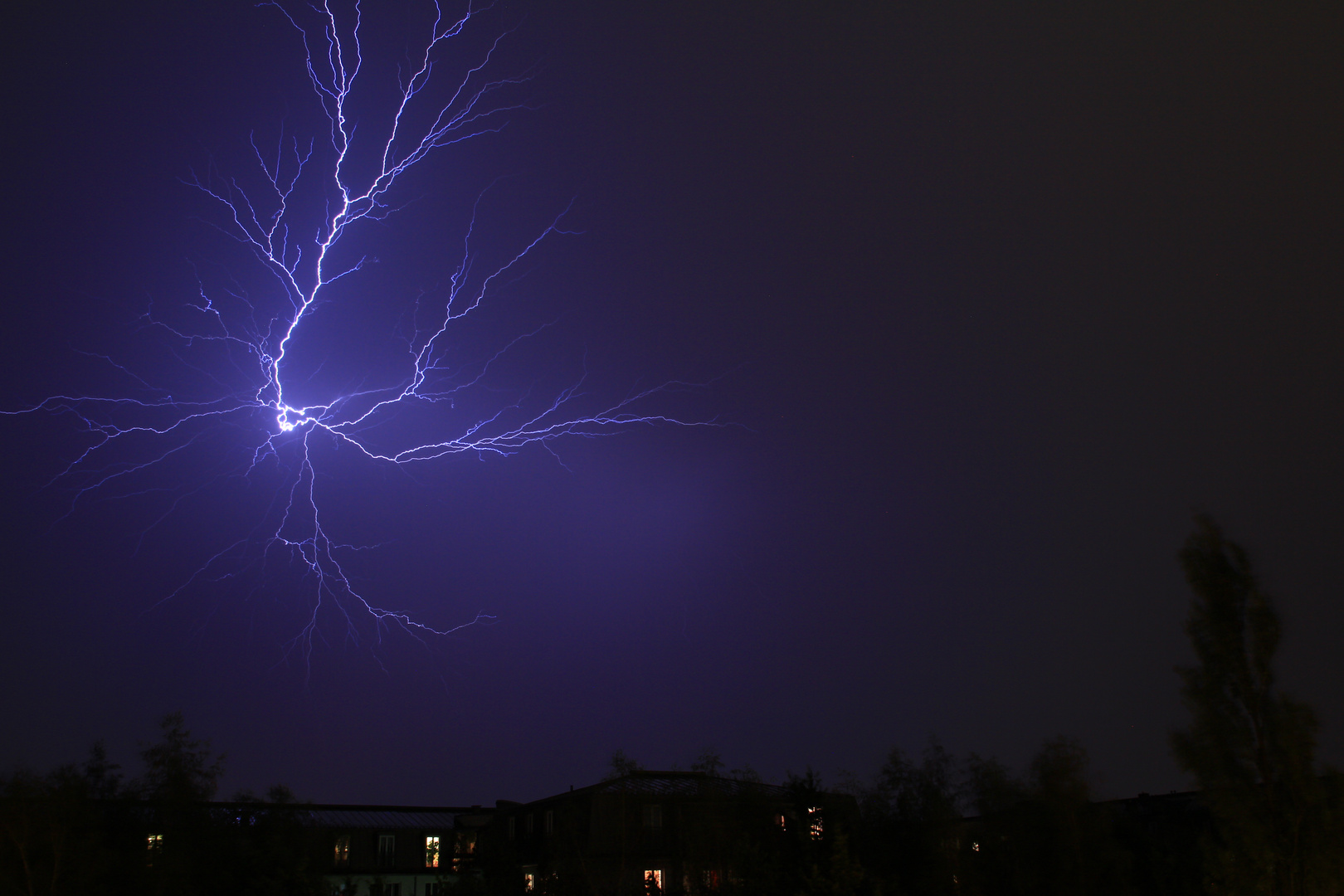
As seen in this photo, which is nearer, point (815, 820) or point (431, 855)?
point (815, 820)

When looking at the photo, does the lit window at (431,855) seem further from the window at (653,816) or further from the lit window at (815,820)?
the lit window at (815,820)

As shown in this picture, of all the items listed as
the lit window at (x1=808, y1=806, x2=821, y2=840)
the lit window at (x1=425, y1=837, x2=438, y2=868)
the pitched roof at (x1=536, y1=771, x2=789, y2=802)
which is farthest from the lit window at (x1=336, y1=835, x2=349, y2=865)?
the lit window at (x1=808, y1=806, x2=821, y2=840)

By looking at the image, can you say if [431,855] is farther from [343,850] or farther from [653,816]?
[653,816]

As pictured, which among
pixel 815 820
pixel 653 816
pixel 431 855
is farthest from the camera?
pixel 431 855

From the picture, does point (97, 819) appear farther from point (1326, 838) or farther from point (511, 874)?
point (1326, 838)

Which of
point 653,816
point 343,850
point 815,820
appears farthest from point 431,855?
point 815,820

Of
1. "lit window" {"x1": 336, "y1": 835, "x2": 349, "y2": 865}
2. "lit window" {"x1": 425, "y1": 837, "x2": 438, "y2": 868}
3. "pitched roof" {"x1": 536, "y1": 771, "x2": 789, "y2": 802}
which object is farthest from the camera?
"lit window" {"x1": 425, "y1": 837, "x2": 438, "y2": 868}

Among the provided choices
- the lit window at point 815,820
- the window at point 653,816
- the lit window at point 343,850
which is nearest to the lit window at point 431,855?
the lit window at point 343,850

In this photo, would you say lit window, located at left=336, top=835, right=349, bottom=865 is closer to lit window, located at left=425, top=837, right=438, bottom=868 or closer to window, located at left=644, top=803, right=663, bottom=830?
lit window, located at left=425, top=837, right=438, bottom=868
